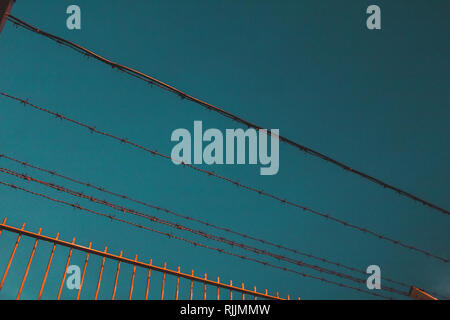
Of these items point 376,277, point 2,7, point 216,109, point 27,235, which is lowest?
point 27,235

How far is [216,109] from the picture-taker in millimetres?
7133
